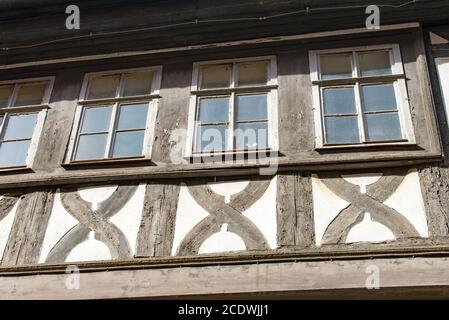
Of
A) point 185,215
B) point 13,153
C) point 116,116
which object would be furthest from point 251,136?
point 13,153

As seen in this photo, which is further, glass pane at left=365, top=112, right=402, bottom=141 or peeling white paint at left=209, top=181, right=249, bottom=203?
glass pane at left=365, top=112, right=402, bottom=141

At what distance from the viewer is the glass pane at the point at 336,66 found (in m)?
6.12

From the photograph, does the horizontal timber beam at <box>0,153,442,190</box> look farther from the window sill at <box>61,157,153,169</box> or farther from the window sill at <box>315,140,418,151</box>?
the window sill at <box>315,140,418,151</box>

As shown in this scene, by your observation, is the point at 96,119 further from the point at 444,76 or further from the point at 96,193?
the point at 444,76

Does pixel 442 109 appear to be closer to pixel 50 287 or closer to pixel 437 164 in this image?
pixel 437 164

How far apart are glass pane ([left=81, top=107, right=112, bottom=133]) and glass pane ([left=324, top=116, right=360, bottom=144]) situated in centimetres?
231

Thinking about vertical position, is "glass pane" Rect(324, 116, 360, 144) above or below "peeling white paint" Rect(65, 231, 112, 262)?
above

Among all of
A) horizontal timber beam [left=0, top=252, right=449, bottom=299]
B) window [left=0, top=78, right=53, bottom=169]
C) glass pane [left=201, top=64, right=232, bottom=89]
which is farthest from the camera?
glass pane [left=201, top=64, right=232, bottom=89]

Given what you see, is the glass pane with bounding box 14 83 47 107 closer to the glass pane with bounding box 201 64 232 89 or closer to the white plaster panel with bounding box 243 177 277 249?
the glass pane with bounding box 201 64 232 89

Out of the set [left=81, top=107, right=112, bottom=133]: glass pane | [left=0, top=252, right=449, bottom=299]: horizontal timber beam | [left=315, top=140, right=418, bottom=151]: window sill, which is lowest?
[left=0, top=252, right=449, bottom=299]: horizontal timber beam

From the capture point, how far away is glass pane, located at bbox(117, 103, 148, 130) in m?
6.12

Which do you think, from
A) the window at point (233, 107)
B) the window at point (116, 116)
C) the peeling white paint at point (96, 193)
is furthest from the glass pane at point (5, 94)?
the window at point (233, 107)

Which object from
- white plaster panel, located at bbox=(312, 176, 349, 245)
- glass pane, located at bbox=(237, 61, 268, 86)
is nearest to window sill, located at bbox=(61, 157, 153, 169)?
glass pane, located at bbox=(237, 61, 268, 86)

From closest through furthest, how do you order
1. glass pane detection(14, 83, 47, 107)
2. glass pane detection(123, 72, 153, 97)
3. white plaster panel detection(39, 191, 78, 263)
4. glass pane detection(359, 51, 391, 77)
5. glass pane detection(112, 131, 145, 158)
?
white plaster panel detection(39, 191, 78, 263)
glass pane detection(112, 131, 145, 158)
glass pane detection(359, 51, 391, 77)
glass pane detection(123, 72, 153, 97)
glass pane detection(14, 83, 47, 107)
